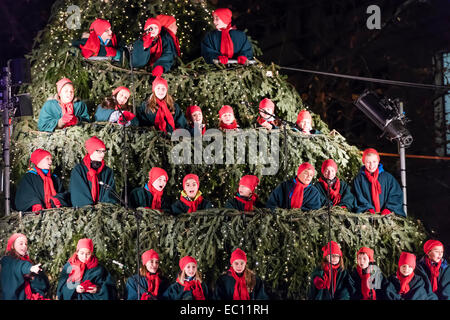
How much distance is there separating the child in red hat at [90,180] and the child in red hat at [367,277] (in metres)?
2.19

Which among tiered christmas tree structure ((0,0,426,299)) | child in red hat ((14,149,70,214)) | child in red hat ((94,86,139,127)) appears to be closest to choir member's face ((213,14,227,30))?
tiered christmas tree structure ((0,0,426,299))

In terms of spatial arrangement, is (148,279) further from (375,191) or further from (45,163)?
(375,191)

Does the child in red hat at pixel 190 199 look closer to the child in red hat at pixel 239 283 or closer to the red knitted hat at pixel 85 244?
the child in red hat at pixel 239 283

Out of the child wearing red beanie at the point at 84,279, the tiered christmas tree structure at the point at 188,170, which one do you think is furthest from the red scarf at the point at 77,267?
the tiered christmas tree structure at the point at 188,170

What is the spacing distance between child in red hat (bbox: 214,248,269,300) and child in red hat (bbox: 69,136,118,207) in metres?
1.17

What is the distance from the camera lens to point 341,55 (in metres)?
15.5


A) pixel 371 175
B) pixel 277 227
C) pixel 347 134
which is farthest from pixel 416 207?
pixel 277 227

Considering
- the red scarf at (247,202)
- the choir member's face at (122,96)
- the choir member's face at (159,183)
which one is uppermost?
the choir member's face at (122,96)

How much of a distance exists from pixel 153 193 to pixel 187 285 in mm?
974

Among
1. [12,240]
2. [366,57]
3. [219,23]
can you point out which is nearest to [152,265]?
[12,240]

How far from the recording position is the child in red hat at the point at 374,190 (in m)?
10.1

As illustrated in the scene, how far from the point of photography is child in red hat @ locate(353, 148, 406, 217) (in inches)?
397

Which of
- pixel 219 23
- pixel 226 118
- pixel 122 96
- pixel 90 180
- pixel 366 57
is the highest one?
pixel 366 57

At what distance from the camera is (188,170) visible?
10242 millimetres
